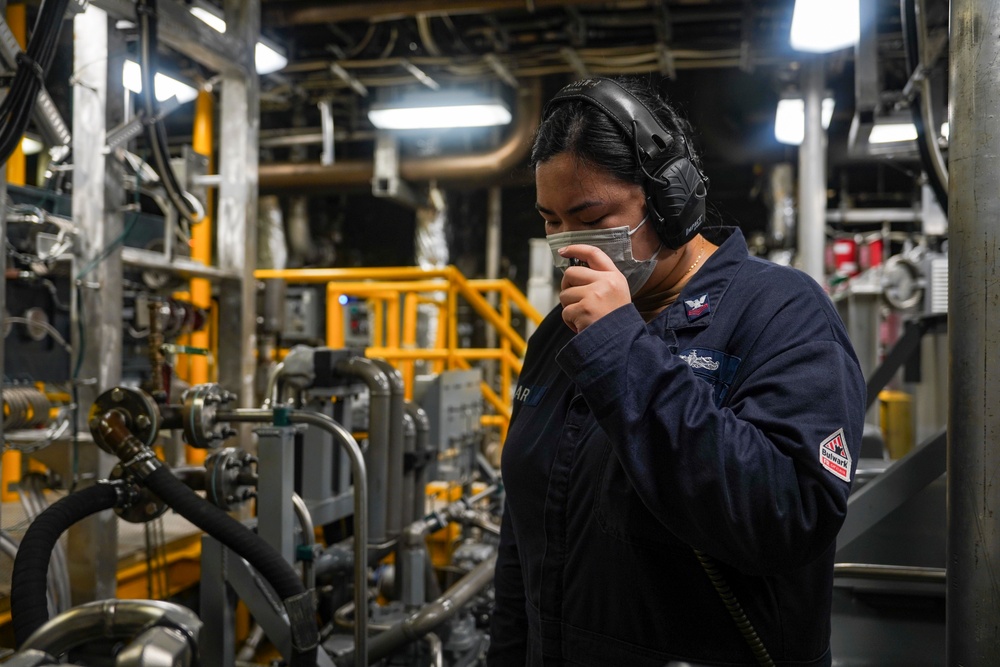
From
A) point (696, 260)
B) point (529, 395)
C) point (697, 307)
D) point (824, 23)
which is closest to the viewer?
point (697, 307)

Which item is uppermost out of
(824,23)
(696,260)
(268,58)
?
(268,58)

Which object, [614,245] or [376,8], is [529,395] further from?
[376,8]

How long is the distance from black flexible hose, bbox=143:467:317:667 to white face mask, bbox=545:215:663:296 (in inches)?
37.3

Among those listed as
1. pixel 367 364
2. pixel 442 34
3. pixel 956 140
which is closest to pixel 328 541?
pixel 367 364

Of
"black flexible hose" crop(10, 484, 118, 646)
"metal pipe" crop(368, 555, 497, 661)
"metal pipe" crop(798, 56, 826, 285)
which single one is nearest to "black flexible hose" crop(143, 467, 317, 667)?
"black flexible hose" crop(10, 484, 118, 646)

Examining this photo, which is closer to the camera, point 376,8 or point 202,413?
point 202,413

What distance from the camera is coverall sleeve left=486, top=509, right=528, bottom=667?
4.67ft

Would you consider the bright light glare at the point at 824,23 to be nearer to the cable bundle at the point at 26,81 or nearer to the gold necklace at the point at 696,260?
the gold necklace at the point at 696,260

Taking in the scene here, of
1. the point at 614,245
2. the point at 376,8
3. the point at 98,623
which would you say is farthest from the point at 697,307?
the point at 376,8

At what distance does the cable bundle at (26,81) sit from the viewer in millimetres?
1838

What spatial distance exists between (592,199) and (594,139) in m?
0.09

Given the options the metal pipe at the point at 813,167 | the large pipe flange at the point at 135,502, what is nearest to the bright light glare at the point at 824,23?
the metal pipe at the point at 813,167

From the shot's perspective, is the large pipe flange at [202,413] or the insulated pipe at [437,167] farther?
the insulated pipe at [437,167]

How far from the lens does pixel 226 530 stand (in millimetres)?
1643
